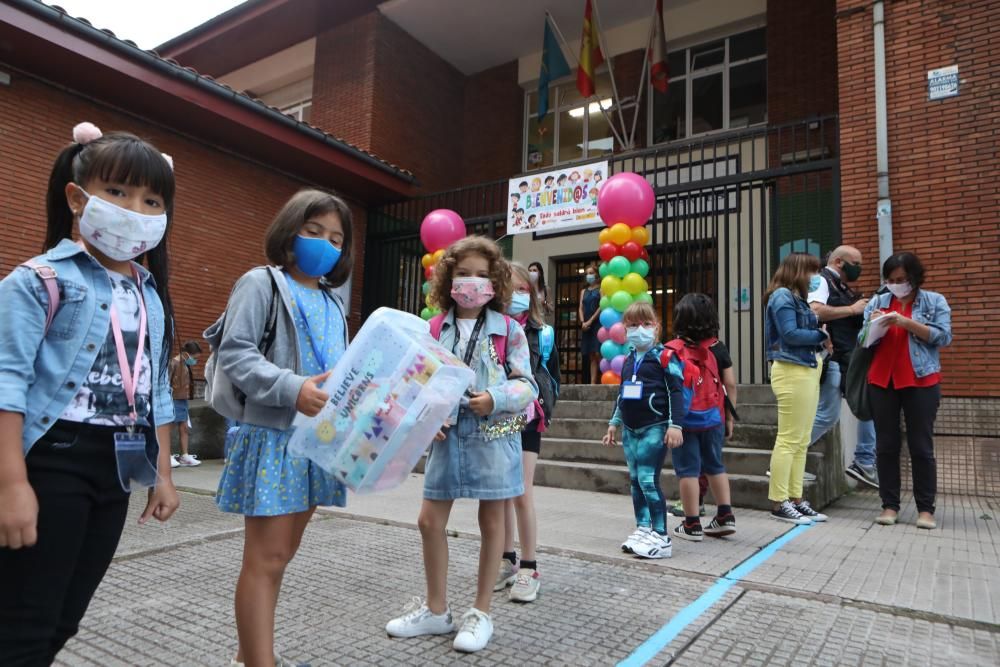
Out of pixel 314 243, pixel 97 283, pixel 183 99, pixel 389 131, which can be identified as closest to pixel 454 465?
pixel 314 243

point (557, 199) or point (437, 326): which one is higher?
point (557, 199)

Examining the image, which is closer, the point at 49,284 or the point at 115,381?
the point at 49,284

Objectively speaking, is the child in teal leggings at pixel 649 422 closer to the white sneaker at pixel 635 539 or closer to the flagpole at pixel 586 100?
the white sneaker at pixel 635 539

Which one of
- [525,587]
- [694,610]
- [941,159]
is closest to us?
[694,610]

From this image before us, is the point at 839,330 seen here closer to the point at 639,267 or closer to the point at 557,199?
the point at 639,267

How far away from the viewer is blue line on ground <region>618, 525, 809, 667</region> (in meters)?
2.40

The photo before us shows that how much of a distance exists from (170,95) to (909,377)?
9.35 m

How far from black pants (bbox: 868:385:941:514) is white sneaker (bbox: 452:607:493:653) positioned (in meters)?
3.84

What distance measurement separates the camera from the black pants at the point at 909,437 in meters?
4.77

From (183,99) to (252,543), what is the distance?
29.1ft

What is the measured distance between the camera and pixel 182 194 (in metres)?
9.72

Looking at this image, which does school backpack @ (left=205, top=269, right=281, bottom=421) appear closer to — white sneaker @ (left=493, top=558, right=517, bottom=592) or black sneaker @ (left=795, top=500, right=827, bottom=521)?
white sneaker @ (left=493, top=558, right=517, bottom=592)

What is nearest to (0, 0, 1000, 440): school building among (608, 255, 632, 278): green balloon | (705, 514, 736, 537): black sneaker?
(608, 255, 632, 278): green balloon

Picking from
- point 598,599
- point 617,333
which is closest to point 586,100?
point 617,333
